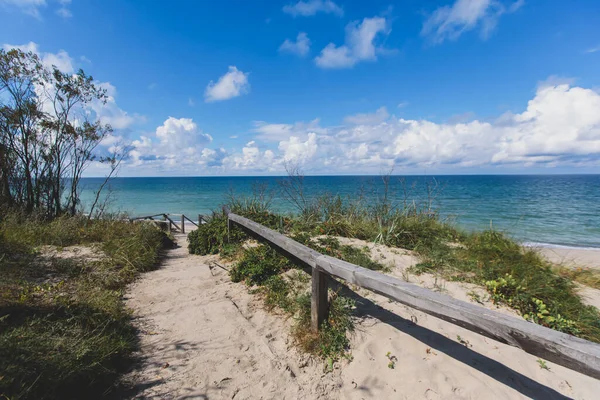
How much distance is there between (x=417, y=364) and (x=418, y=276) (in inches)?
84.5

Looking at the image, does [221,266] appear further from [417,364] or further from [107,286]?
[417,364]

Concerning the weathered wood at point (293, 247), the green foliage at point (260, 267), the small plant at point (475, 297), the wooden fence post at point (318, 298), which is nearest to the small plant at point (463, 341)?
the small plant at point (475, 297)

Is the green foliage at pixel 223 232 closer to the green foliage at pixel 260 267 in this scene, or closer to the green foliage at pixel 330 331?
the green foliage at pixel 260 267

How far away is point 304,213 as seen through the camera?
7.97 metres

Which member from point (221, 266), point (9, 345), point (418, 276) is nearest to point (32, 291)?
point (9, 345)

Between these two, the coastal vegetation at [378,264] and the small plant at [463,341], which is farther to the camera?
the coastal vegetation at [378,264]

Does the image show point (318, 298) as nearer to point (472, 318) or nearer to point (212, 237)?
point (472, 318)

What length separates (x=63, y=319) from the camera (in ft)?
9.66

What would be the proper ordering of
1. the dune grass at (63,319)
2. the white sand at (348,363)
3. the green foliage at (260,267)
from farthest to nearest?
the green foliage at (260,267) → the white sand at (348,363) → the dune grass at (63,319)

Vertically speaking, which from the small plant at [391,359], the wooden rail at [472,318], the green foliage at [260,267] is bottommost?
the small plant at [391,359]

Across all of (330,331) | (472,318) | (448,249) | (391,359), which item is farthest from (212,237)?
(472,318)

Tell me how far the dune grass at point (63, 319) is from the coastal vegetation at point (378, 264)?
1.84 m

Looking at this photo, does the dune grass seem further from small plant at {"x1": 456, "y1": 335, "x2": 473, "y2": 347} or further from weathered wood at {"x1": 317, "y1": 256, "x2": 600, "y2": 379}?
small plant at {"x1": 456, "y1": 335, "x2": 473, "y2": 347}

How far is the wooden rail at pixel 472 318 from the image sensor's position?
1530mm
